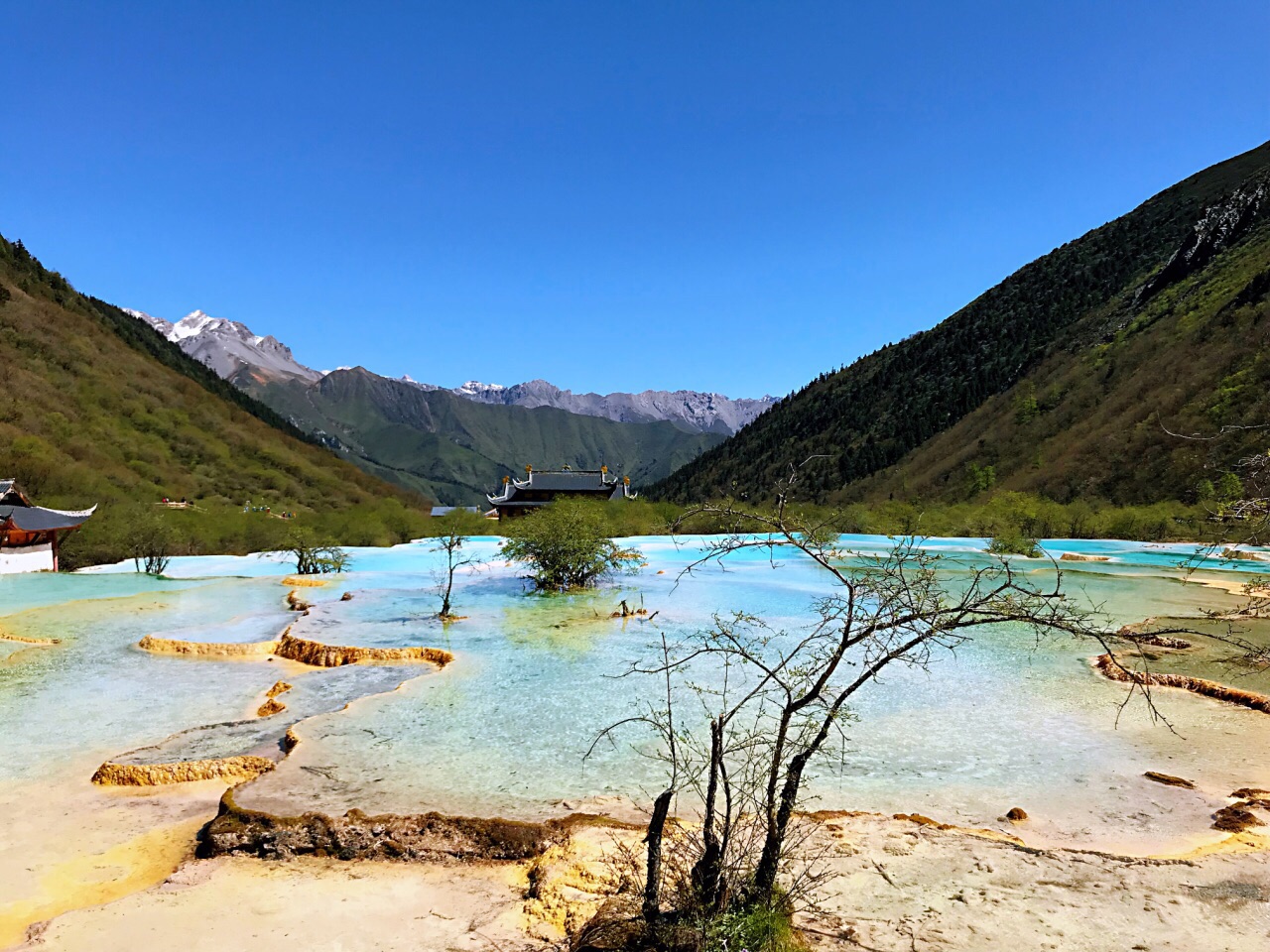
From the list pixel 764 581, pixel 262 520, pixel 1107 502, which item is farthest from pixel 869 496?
pixel 262 520

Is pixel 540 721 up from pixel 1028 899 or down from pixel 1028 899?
down

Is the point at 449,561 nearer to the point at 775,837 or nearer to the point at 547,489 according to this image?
the point at 775,837

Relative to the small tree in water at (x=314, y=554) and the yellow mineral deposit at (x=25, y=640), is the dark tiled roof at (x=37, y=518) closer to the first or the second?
the small tree in water at (x=314, y=554)

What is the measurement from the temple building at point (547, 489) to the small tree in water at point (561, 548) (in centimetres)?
2514

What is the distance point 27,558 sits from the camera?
2481cm

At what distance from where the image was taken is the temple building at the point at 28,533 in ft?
80.5

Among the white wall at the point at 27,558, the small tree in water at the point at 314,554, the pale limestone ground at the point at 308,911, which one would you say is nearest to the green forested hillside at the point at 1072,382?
the small tree in water at the point at 314,554

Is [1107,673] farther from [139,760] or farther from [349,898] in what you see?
[139,760]

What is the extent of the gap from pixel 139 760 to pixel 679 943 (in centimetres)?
663

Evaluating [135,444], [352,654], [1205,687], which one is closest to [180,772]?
[352,654]

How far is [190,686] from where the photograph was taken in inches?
433

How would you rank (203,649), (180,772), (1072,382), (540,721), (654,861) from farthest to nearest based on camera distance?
(1072,382)
(203,649)
(540,721)
(180,772)
(654,861)

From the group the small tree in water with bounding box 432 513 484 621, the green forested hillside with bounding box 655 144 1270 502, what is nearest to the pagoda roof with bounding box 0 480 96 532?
the small tree in water with bounding box 432 513 484 621

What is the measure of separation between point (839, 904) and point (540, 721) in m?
5.48
